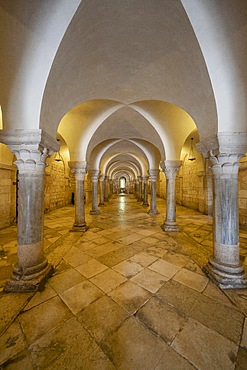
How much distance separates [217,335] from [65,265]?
107 inches

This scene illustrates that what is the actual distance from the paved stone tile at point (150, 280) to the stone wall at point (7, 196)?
5.87 metres

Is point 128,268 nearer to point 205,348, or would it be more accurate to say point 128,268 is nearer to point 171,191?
point 205,348

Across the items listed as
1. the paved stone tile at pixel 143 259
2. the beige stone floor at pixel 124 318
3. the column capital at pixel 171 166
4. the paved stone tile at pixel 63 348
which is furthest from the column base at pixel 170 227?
the paved stone tile at pixel 63 348

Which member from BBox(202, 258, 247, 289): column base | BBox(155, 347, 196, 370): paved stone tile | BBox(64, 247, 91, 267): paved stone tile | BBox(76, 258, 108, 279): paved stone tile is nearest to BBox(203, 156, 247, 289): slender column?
BBox(202, 258, 247, 289): column base

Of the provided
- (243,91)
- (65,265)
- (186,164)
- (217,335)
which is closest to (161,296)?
(217,335)

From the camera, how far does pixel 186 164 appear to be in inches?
451

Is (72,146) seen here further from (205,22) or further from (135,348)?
(135,348)

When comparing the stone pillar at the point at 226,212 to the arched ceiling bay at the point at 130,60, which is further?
the stone pillar at the point at 226,212

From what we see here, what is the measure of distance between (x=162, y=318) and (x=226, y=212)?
196 cm

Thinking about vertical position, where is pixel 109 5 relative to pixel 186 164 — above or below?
above

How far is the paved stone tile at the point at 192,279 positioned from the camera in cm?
247

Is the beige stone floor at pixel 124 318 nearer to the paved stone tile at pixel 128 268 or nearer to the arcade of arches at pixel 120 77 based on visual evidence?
the paved stone tile at pixel 128 268

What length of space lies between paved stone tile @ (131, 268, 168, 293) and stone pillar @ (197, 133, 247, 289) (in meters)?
0.92

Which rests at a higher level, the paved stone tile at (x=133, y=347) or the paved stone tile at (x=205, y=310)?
the paved stone tile at (x=133, y=347)
